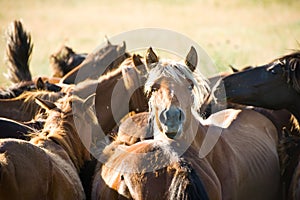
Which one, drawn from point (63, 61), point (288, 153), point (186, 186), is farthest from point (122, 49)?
point (186, 186)

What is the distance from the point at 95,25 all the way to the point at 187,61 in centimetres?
1635

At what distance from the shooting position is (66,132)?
5898 millimetres

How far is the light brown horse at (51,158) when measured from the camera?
14.9 feet

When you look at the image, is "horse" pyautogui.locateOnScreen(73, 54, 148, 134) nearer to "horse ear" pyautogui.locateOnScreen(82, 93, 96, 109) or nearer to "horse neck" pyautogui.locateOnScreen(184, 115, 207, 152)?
"horse ear" pyautogui.locateOnScreen(82, 93, 96, 109)

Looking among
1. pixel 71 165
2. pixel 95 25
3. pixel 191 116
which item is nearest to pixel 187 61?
pixel 191 116

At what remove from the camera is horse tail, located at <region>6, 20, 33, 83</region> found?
37.1 ft

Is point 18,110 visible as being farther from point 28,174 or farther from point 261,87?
point 28,174

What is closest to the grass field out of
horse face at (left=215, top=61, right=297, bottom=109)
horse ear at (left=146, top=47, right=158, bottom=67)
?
horse face at (left=215, top=61, right=297, bottom=109)

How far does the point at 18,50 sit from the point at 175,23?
31.8ft

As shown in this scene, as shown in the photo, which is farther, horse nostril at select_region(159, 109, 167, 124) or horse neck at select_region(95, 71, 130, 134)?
horse neck at select_region(95, 71, 130, 134)

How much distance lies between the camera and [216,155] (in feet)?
19.8

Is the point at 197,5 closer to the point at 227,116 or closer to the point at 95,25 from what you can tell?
the point at 95,25

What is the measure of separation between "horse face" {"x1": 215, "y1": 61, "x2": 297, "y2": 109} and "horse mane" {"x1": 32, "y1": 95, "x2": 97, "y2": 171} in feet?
6.56

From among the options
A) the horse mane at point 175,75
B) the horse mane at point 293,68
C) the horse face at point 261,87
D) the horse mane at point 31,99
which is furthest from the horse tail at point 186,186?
the horse mane at point 31,99
